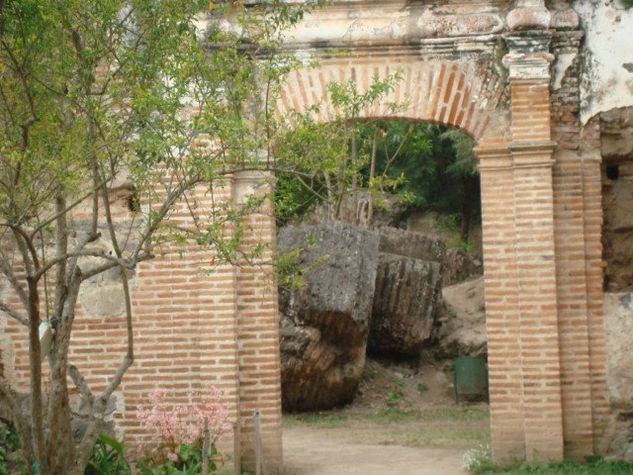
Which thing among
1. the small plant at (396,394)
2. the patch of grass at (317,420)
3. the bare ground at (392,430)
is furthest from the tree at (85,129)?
the small plant at (396,394)

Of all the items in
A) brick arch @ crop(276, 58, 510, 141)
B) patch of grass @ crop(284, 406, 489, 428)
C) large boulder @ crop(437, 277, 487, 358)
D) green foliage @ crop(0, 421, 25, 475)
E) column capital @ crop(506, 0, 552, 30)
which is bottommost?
patch of grass @ crop(284, 406, 489, 428)

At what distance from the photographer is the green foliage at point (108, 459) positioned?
26.9ft

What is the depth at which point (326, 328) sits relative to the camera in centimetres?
1426

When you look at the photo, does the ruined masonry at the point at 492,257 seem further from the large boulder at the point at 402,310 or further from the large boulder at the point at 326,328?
the large boulder at the point at 402,310

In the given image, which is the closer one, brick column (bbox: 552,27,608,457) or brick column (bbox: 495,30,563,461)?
brick column (bbox: 495,30,563,461)

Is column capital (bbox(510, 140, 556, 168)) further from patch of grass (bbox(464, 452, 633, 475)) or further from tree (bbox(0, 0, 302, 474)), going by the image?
tree (bbox(0, 0, 302, 474))

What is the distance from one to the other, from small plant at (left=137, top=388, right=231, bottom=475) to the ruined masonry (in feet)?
0.78

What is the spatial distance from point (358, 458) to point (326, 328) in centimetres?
363

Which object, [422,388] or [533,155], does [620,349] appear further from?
[422,388]

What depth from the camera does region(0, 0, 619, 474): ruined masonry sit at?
357 inches

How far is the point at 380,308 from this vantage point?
53.3ft

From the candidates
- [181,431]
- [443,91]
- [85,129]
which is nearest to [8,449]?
[181,431]

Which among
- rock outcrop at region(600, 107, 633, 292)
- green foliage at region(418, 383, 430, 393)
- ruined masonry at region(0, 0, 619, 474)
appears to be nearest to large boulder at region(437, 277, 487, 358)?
green foliage at region(418, 383, 430, 393)

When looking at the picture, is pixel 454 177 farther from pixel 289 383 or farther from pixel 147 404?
pixel 147 404
